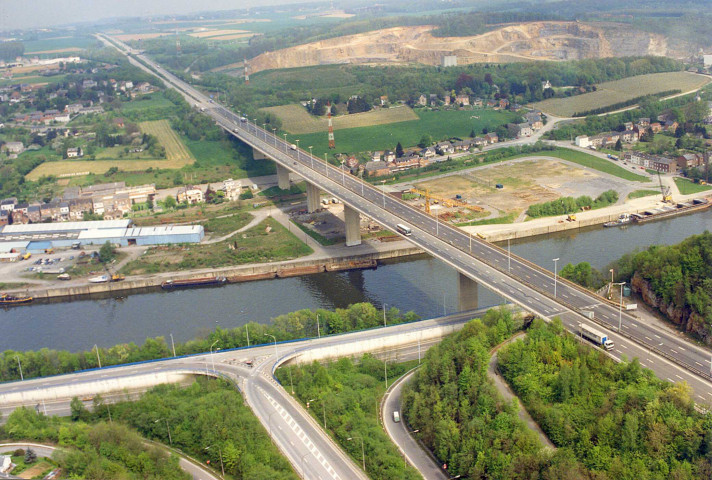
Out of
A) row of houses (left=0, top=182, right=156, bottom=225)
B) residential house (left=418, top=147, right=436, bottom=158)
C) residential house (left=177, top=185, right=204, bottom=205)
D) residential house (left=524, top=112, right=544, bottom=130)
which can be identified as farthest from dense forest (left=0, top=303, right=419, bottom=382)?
residential house (left=524, top=112, right=544, bottom=130)

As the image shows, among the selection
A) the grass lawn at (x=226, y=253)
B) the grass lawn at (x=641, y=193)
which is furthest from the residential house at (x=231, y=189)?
the grass lawn at (x=641, y=193)

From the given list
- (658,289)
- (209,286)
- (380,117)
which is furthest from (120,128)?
(658,289)

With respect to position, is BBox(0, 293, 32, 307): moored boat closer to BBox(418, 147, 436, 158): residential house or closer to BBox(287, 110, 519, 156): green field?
BBox(287, 110, 519, 156): green field

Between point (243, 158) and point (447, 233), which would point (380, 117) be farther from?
point (447, 233)

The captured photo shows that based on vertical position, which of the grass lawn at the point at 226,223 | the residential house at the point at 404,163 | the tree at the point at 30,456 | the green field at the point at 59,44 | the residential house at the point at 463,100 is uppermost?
the green field at the point at 59,44

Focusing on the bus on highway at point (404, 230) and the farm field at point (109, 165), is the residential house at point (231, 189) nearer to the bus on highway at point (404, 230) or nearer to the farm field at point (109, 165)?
the farm field at point (109, 165)

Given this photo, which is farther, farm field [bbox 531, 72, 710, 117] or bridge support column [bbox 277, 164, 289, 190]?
farm field [bbox 531, 72, 710, 117]

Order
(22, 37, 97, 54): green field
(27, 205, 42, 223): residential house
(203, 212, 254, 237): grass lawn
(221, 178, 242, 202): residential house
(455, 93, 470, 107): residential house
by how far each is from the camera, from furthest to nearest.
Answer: (22, 37, 97, 54): green field → (455, 93, 470, 107): residential house → (221, 178, 242, 202): residential house → (27, 205, 42, 223): residential house → (203, 212, 254, 237): grass lawn
